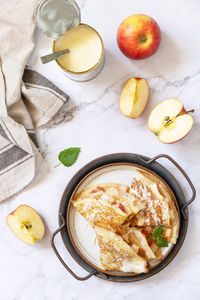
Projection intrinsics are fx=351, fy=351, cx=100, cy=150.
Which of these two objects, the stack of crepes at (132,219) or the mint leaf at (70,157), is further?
the mint leaf at (70,157)

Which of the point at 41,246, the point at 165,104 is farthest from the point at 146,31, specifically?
the point at 41,246

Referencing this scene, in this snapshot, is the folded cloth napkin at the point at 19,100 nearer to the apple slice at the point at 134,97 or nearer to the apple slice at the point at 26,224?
the apple slice at the point at 26,224

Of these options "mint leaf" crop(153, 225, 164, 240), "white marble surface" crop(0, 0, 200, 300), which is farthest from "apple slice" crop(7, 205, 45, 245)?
"mint leaf" crop(153, 225, 164, 240)

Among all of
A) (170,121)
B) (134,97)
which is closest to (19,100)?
(134,97)

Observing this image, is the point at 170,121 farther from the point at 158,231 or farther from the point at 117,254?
the point at 117,254

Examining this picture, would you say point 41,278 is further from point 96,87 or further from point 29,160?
point 96,87

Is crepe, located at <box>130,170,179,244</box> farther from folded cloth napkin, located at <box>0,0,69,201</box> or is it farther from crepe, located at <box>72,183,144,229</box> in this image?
folded cloth napkin, located at <box>0,0,69,201</box>

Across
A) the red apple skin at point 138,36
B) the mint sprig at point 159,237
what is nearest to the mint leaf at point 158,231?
the mint sprig at point 159,237
